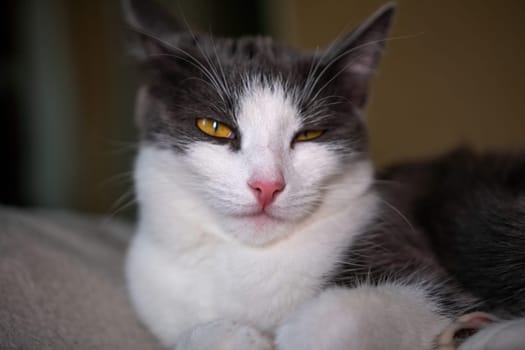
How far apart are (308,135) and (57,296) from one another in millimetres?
740

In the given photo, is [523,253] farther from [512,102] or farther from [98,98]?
[98,98]

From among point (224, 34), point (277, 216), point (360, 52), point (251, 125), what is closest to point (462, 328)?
point (277, 216)

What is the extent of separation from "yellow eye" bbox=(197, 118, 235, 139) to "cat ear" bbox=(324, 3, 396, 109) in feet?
1.05

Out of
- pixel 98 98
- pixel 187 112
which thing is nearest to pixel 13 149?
pixel 98 98

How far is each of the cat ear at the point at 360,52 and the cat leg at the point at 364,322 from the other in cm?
55

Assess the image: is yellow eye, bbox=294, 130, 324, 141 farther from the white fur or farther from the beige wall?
the beige wall

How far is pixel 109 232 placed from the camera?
1.91 metres

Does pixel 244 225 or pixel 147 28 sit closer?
pixel 244 225

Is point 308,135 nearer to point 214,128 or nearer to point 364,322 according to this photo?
point 214,128

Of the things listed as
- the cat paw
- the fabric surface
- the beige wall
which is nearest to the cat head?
the cat paw

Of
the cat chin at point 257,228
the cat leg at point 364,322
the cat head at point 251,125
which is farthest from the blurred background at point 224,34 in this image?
the cat leg at point 364,322

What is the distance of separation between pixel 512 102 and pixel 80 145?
2.44 m

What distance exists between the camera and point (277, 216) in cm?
95

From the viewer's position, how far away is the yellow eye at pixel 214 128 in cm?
100
